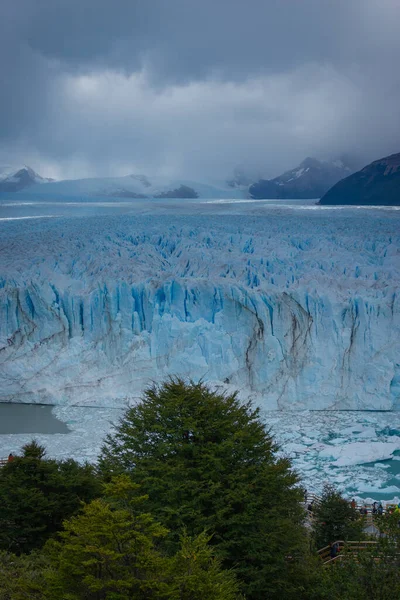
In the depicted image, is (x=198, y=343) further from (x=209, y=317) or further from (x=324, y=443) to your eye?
(x=324, y=443)

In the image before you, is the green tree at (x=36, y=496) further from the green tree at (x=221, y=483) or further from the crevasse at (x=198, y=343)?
the crevasse at (x=198, y=343)

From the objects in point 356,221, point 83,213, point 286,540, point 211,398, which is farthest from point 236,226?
point 286,540

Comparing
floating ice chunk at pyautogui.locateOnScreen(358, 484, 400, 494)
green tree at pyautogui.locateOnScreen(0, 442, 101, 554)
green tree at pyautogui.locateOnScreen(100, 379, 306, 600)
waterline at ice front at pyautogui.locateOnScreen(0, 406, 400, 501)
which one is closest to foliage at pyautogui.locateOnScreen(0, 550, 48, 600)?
green tree at pyautogui.locateOnScreen(0, 442, 101, 554)

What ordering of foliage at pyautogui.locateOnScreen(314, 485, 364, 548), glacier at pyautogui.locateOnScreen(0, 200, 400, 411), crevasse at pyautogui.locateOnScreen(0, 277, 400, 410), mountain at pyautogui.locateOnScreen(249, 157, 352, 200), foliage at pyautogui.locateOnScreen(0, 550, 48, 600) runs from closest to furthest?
foliage at pyautogui.locateOnScreen(0, 550, 48, 600)
foliage at pyautogui.locateOnScreen(314, 485, 364, 548)
crevasse at pyautogui.locateOnScreen(0, 277, 400, 410)
glacier at pyautogui.locateOnScreen(0, 200, 400, 411)
mountain at pyautogui.locateOnScreen(249, 157, 352, 200)

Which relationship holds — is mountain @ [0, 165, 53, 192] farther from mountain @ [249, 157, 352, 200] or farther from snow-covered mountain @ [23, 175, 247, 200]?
mountain @ [249, 157, 352, 200]

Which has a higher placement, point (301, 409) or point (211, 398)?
point (211, 398)

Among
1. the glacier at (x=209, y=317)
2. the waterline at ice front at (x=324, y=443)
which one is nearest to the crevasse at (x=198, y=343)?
the glacier at (x=209, y=317)

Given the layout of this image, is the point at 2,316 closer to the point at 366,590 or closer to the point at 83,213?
the point at 83,213
